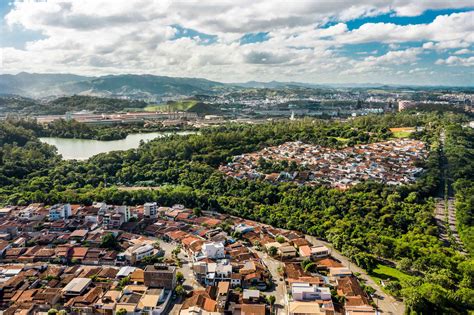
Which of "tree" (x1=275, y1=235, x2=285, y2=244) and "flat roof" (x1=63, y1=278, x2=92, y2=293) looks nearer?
"flat roof" (x1=63, y1=278, x2=92, y2=293)

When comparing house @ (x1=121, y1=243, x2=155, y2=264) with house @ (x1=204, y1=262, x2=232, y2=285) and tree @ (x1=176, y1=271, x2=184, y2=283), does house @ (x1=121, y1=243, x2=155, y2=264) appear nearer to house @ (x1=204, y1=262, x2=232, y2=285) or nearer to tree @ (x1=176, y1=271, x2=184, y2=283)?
tree @ (x1=176, y1=271, x2=184, y2=283)

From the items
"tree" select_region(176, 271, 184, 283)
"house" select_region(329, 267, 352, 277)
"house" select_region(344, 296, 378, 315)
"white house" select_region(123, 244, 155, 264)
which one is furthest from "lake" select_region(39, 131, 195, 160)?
"house" select_region(344, 296, 378, 315)

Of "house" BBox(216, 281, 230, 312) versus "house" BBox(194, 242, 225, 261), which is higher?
"house" BBox(194, 242, 225, 261)

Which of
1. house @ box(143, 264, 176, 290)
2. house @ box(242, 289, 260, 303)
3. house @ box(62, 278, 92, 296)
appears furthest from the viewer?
house @ box(143, 264, 176, 290)

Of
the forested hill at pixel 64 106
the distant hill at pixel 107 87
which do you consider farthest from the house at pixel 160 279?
the distant hill at pixel 107 87

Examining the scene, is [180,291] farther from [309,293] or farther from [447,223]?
[447,223]

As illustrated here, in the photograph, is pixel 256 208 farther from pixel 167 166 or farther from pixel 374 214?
pixel 167 166

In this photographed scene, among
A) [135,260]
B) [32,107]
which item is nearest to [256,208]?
[135,260]
